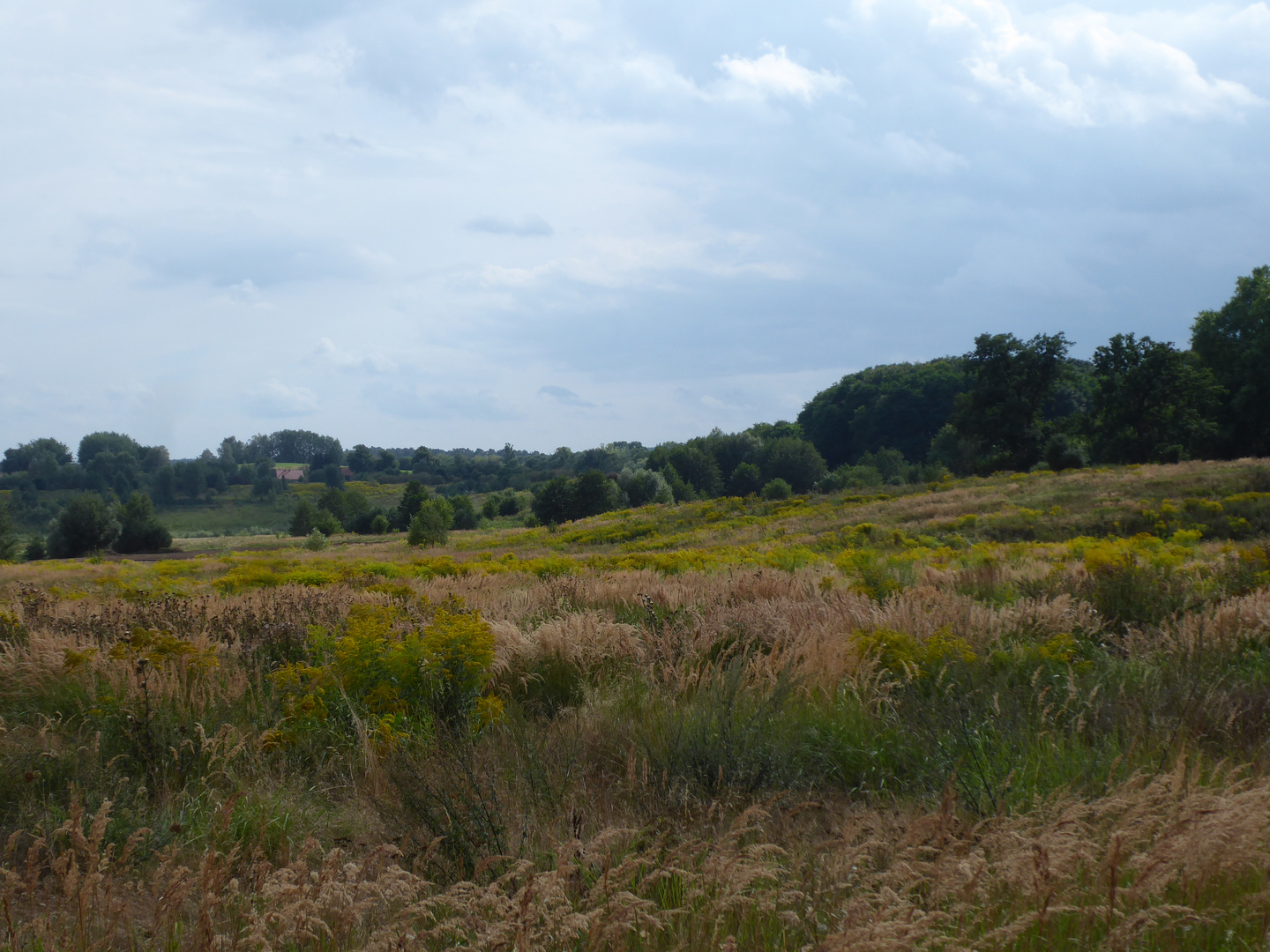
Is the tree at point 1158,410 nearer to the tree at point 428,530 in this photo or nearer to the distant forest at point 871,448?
the distant forest at point 871,448

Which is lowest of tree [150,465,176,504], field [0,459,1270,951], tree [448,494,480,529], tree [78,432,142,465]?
tree [448,494,480,529]

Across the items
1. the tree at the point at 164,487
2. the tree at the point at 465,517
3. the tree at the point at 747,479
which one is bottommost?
the tree at the point at 465,517

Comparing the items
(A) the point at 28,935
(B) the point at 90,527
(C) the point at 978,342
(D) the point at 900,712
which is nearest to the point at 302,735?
(A) the point at 28,935

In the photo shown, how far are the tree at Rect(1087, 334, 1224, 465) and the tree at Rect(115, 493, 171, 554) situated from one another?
260 feet

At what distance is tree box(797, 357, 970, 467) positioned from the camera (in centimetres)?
11150

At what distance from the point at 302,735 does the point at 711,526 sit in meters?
34.3

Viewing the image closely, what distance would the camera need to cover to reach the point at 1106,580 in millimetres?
7250

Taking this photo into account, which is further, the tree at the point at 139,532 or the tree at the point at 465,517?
the tree at the point at 465,517

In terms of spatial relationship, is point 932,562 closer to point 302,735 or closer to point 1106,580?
point 1106,580

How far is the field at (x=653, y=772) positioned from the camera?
7.19ft

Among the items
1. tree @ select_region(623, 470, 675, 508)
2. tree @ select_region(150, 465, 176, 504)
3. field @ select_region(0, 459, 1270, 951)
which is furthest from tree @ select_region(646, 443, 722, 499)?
field @ select_region(0, 459, 1270, 951)

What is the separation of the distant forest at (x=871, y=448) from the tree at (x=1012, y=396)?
10cm

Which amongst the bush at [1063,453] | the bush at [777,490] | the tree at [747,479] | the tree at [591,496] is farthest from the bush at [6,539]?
the bush at [1063,453]

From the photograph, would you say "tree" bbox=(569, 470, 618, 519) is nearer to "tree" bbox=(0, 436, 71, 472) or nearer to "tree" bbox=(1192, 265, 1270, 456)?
"tree" bbox=(1192, 265, 1270, 456)
